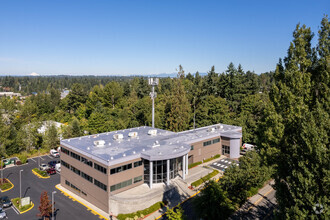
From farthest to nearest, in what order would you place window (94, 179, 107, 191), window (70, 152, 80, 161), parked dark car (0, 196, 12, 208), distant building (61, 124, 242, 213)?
window (70, 152, 80, 161)
parked dark car (0, 196, 12, 208)
distant building (61, 124, 242, 213)
window (94, 179, 107, 191)

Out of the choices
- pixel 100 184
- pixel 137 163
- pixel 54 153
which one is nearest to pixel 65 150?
pixel 100 184

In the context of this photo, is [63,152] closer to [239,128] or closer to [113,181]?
[113,181]

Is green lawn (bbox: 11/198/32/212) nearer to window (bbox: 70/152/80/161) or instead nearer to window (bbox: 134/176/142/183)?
window (bbox: 70/152/80/161)

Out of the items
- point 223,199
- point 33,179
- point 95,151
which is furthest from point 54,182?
point 223,199

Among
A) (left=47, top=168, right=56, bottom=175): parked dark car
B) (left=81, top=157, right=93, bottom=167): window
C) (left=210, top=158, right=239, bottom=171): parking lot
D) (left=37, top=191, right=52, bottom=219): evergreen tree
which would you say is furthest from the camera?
(left=210, top=158, right=239, bottom=171): parking lot

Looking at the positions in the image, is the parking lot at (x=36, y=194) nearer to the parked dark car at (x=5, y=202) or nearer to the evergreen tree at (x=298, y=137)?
the parked dark car at (x=5, y=202)

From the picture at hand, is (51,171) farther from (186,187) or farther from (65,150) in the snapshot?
(186,187)

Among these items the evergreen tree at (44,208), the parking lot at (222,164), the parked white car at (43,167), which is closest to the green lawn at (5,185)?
the parked white car at (43,167)

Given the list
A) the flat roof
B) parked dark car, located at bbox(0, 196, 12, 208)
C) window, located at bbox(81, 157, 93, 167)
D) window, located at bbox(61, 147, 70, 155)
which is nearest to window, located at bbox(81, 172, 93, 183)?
window, located at bbox(81, 157, 93, 167)
